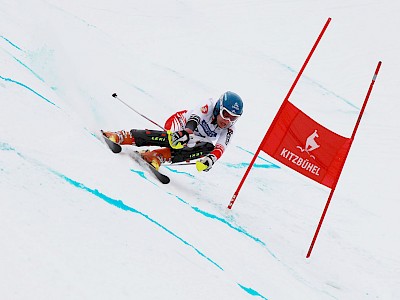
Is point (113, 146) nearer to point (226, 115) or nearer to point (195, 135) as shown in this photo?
point (195, 135)

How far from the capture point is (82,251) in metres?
2.96

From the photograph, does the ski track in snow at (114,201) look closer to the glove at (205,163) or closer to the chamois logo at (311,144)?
the glove at (205,163)

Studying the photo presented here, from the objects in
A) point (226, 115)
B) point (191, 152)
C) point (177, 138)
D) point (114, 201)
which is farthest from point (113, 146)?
point (114, 201)

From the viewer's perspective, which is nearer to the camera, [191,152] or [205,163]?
[205,163]

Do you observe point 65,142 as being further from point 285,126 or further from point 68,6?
point 68,6

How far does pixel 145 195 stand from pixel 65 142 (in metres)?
0.64

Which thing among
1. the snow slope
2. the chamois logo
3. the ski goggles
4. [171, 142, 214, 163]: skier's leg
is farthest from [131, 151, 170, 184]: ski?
the chamois logo

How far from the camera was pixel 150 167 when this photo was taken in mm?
4977

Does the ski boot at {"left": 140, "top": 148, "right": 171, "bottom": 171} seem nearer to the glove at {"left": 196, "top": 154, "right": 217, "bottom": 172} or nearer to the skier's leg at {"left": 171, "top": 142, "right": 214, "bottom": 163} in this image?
the skier's leg at {"left": 171, "top": 142, "right": 214, "bottom": 163}

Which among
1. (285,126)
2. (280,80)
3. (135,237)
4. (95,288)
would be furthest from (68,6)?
(95,288)

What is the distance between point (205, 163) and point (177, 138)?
0.97 ft

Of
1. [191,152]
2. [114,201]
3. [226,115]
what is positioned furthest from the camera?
[191,152]

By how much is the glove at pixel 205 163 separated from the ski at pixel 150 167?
265 millimetres

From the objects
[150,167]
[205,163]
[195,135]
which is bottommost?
[150,167]
